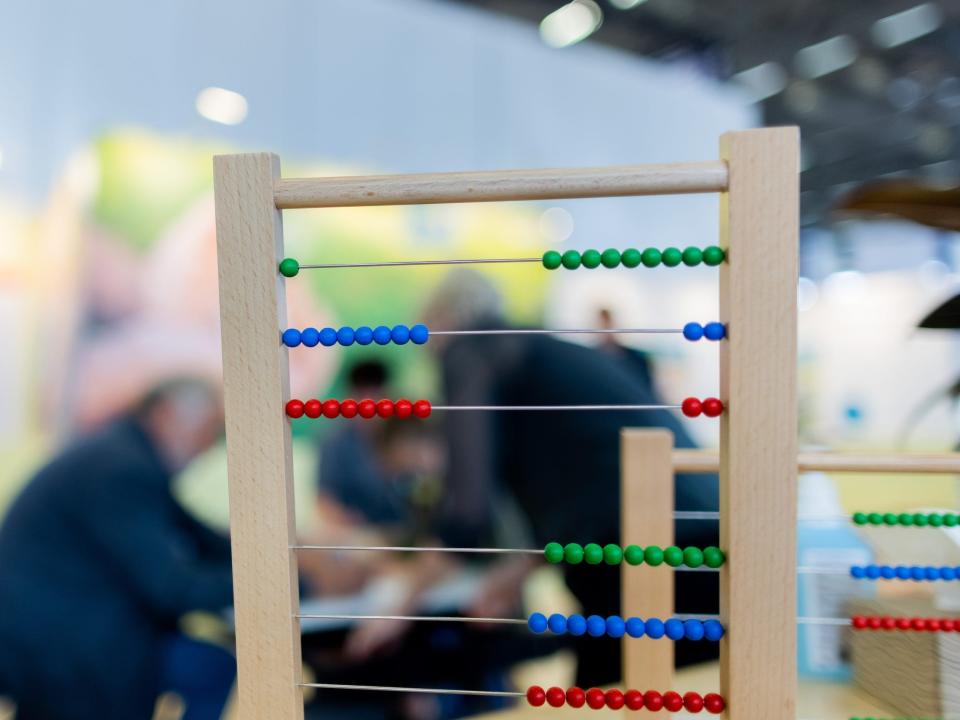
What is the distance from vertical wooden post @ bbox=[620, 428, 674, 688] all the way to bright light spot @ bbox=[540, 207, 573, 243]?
47.2 inches

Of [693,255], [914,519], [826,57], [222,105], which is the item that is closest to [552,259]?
[693,255]

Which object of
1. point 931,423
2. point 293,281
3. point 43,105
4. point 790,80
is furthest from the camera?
point 931,423

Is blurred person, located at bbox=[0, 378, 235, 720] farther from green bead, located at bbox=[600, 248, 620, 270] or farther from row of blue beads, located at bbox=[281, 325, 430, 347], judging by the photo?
green bead, located at bbox=[600, 248, 620, 270]

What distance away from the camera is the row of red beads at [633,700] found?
0.67 meters

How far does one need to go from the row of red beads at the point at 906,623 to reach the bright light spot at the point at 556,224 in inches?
55.3

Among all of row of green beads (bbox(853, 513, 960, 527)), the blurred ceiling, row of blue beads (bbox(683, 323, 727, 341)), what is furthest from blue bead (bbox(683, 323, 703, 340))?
the blurred ceiling

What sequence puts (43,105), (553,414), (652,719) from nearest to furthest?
(652,719), (43,105), (553,414)

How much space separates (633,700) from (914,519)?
19.1 inches

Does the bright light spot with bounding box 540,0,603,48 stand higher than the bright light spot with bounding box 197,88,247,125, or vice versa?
the bright light spot with bounding box 540,0,603,48

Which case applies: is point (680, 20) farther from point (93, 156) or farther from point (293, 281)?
point (93, 156)

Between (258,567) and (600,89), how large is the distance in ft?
6.37

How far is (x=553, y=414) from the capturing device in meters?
2.07

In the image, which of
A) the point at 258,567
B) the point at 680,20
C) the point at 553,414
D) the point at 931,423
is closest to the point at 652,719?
the point at 258,567

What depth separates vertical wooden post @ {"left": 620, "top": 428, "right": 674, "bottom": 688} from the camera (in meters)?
1.00
